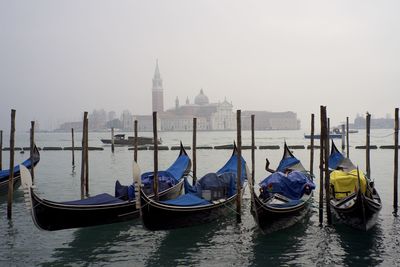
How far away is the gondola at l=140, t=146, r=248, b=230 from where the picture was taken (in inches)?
270

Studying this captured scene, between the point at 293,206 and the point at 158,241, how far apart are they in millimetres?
2420

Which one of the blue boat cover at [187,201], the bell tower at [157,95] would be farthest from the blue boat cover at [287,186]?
the bell tower at [157,95]

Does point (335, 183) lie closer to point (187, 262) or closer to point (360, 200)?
point (360, 200)

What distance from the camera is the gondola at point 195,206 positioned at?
6.87 meters

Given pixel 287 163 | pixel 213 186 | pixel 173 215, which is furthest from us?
pixel 287 163

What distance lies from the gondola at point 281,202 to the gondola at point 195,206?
2.28 feet

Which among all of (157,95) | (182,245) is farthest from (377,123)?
(182,245)

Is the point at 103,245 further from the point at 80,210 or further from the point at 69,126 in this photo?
the point at 69,126

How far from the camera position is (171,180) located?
10.0 metres

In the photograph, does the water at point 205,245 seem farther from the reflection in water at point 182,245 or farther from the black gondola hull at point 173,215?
the black gondola hull at point 173,215

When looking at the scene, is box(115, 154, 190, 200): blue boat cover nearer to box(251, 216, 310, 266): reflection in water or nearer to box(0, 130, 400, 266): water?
box(0, 130, 400, 266): water

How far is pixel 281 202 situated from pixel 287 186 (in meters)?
0.56

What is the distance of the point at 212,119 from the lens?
128 m

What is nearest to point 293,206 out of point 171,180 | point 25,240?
point 171,180
